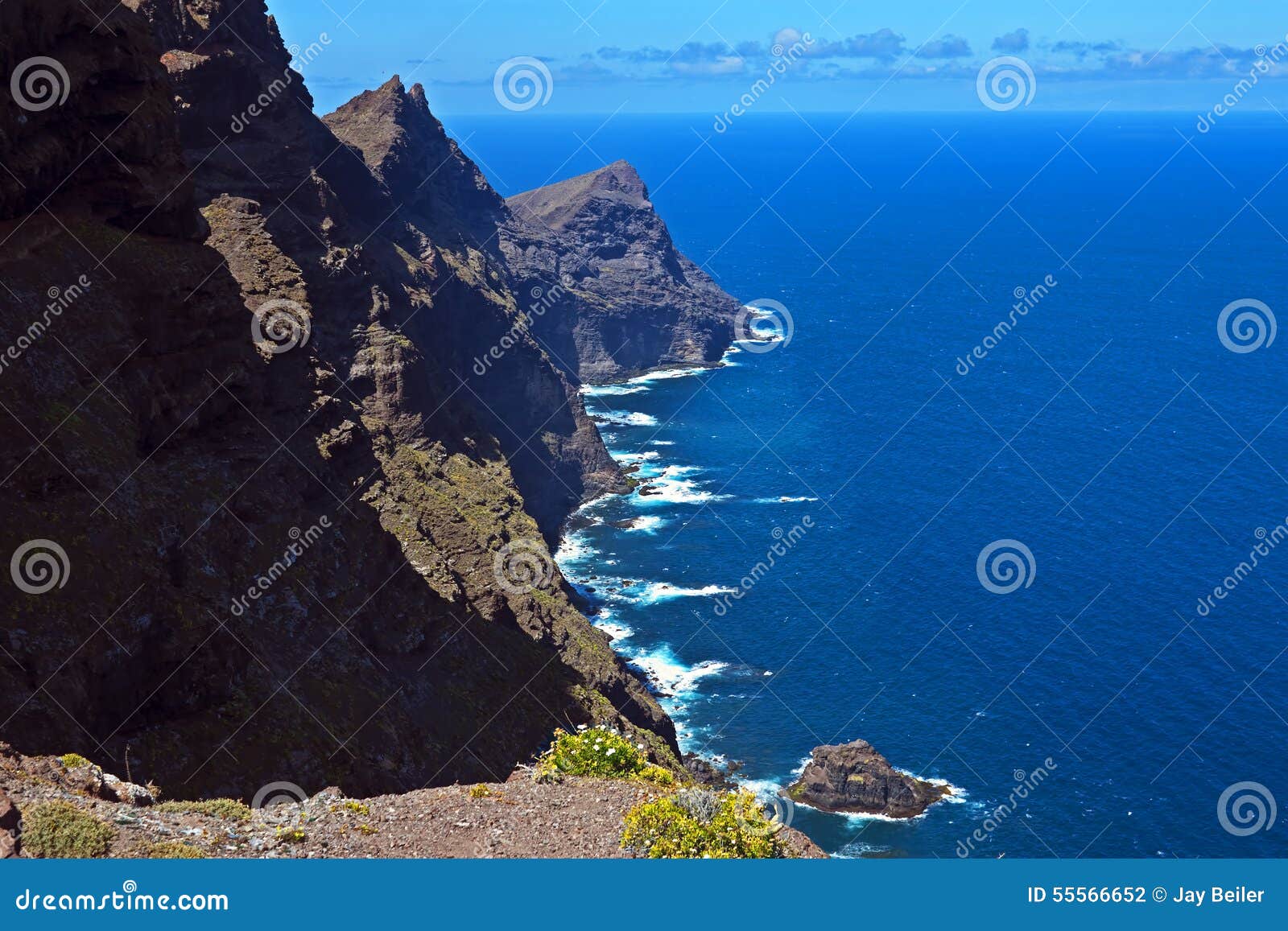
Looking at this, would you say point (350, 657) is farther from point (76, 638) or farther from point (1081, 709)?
point (1081, 709)

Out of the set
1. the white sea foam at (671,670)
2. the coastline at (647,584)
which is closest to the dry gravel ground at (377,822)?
the coastline at (647,584)

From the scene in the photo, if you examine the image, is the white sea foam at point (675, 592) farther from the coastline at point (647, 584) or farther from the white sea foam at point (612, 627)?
the white sea foam at point (612, 627)

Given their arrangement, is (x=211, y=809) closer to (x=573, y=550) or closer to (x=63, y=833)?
(x=63, y=833)

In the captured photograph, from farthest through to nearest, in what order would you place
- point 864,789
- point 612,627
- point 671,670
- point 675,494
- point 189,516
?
point 675,494, point 612,627, point 671,670, point 864,789, point 189,516

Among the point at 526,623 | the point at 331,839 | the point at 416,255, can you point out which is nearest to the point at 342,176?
the point at 416,255

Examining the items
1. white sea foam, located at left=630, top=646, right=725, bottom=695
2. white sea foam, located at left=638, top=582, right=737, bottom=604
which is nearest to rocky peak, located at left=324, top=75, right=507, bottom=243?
white sea foam, located at left=638, top=582, right=737, bottom=604

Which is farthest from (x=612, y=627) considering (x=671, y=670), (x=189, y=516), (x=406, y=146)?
(x=189, y=516)
